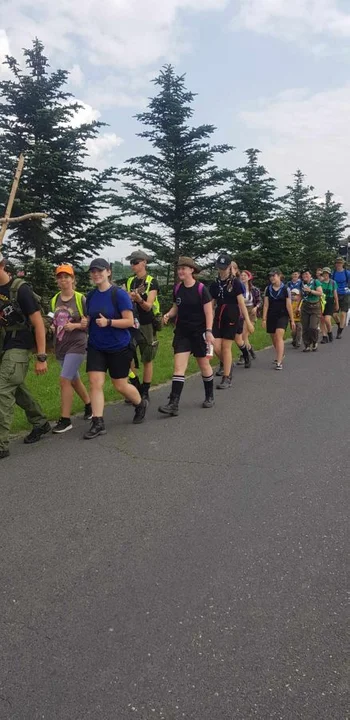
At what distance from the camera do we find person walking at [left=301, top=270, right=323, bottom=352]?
11.8 metres

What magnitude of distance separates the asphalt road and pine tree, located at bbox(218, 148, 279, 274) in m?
14.7

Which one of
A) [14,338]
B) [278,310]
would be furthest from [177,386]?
[278,310]

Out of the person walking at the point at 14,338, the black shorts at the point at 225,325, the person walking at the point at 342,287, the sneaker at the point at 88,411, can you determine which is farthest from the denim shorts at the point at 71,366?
the person walking at the point at 342,287

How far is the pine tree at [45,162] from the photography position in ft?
35.1

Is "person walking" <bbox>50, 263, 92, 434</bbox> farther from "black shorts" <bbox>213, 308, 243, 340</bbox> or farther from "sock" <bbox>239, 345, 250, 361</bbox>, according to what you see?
"sock" <bbox>239, 345, 250, 361</bbox>

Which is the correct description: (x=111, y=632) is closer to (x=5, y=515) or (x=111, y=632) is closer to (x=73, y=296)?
(x=5, y=515)

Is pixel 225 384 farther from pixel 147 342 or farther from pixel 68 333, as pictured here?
pixel 68 333

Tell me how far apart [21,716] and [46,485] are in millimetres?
2264

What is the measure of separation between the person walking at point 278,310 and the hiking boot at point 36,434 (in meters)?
5.03

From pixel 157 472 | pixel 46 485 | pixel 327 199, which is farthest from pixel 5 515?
pixel 327 199

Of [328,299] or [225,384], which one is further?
[328,299]

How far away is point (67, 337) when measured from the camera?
18.9 ft

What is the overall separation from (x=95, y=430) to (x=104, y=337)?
37.8 inches

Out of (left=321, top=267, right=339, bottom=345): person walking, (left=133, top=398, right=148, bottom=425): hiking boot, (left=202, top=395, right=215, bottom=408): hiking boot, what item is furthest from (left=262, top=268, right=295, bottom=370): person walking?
(left=133, top=398, right=148, bottom=425): hiking boot
